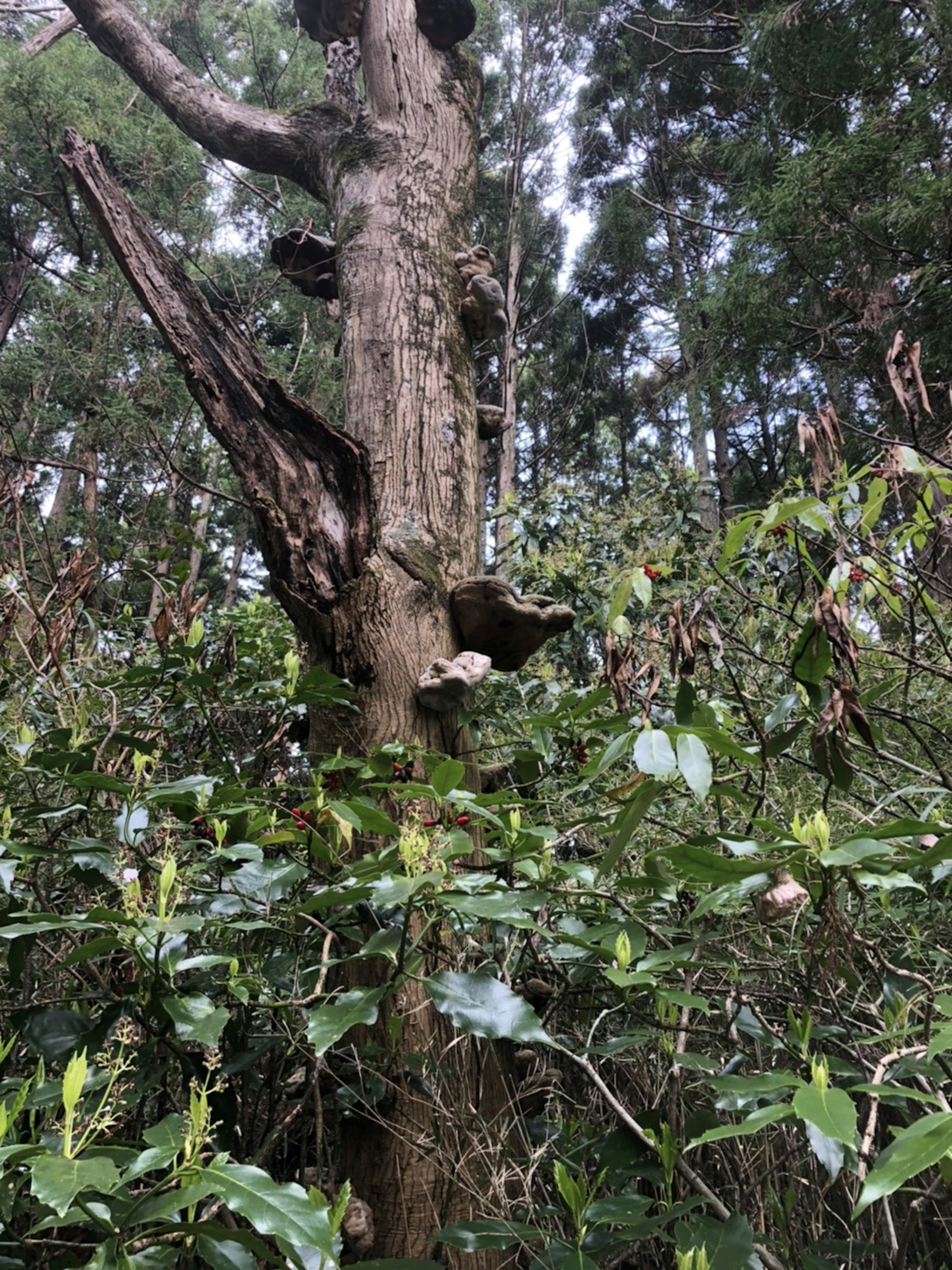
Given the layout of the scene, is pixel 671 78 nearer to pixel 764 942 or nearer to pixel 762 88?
pixel 762 88

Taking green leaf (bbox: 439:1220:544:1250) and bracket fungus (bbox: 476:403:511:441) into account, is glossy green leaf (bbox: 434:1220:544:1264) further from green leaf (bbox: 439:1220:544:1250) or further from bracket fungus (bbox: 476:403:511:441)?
bracket fungus (bbox: 476:403:511:441)

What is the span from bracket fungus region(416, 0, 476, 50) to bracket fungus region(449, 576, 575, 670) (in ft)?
6.61

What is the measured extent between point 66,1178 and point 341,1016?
31 cm

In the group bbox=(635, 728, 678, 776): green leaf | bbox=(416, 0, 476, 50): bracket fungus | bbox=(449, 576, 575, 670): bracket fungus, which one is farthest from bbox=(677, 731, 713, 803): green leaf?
bbox=(416, 0, 476, 50): bracket fungus

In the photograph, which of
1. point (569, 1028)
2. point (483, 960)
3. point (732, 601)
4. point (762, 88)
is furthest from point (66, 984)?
point (762, 88)

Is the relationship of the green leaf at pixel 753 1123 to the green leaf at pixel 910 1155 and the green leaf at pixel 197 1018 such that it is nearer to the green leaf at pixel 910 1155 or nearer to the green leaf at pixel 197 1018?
the green leaf at pixel 910 1155

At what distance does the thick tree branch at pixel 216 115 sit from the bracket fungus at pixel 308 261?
22 centimetres

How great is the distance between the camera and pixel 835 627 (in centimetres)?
98

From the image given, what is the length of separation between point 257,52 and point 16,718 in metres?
10.2

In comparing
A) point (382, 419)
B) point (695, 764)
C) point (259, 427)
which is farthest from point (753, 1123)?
point (382, 419)

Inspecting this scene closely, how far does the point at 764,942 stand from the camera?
5.03ft

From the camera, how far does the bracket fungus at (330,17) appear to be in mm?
2734

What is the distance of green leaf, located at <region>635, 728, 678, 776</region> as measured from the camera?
0.86m

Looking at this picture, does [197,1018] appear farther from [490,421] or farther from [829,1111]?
[490,421]
